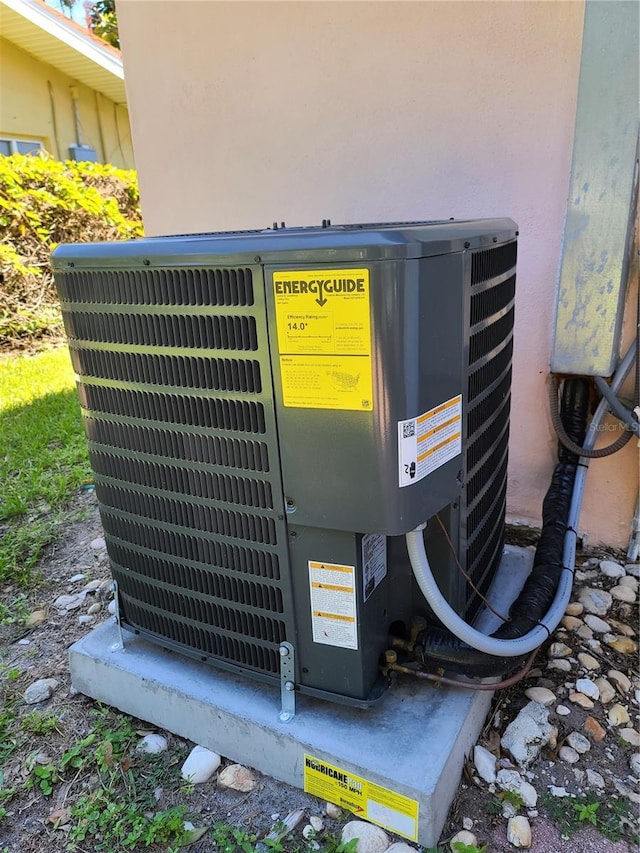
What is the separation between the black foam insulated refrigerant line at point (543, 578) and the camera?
142 cm

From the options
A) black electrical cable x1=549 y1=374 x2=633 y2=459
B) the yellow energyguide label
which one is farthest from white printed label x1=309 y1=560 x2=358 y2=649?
black electrical cable x1=549 y1=374 x2=633 y2=459

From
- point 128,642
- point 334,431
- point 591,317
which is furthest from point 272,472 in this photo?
point 591,317

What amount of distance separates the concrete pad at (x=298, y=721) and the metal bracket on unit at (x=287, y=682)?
0.07ft

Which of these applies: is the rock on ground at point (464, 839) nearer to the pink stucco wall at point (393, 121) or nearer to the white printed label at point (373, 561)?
the white printed label at point (373, 561)

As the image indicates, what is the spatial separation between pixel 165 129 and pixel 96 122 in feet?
29.9

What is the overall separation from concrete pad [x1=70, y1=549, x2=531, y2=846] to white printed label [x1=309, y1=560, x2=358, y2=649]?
0.22m

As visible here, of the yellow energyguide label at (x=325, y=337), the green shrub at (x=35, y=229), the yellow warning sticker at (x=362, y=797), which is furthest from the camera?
the green shrub at (x=35, y=229)

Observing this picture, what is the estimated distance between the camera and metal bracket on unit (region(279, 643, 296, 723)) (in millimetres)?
1402

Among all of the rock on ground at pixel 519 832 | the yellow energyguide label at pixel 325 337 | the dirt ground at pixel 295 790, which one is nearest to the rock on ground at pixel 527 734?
the dirt ground at pixel 295 790

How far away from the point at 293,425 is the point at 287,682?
65cm

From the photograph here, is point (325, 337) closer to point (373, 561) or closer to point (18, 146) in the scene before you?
point (373, 561)

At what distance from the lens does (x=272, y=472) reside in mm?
1270

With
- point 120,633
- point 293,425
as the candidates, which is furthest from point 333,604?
point 120,633

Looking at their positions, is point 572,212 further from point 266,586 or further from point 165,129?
point 165,129
